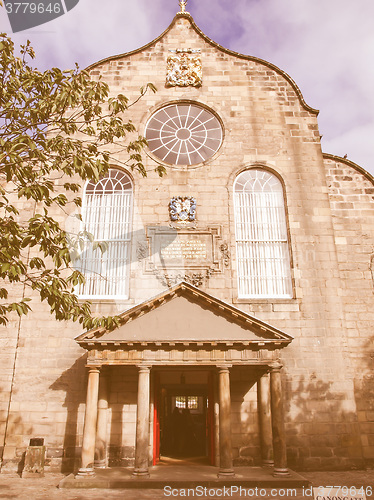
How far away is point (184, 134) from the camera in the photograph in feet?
51.2

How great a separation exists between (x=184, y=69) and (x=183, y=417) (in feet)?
42.9

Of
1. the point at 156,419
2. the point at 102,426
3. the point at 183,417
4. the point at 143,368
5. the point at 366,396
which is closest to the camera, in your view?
the point at 143,368

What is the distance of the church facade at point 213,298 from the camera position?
1108cm

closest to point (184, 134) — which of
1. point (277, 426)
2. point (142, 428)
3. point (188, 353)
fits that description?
point (188, 353)

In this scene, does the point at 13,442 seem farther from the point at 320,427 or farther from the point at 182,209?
the point at 320,427

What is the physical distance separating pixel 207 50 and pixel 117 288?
10.1 meters

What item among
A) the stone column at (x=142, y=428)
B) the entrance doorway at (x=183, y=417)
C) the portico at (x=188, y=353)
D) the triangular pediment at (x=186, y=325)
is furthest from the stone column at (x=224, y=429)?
the stone column at (x=142, y=428)

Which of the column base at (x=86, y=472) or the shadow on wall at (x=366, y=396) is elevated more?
the shadow on wall at (x=366, y=396)

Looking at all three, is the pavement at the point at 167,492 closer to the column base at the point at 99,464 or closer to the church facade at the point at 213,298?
the church facade at the point at 213,298

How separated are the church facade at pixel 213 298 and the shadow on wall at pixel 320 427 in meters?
0.04

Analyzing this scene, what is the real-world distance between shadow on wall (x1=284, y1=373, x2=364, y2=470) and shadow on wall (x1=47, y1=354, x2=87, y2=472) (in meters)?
5.93

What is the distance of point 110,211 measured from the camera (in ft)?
47.6

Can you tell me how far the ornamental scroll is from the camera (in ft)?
52.2

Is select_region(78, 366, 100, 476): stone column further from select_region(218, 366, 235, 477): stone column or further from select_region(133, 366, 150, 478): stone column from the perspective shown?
select_region(218, 366, 235, 477): stone column
